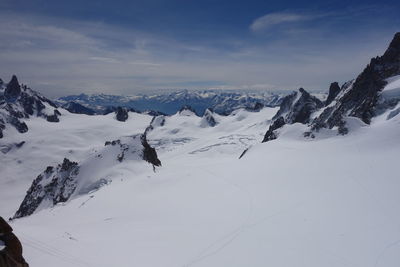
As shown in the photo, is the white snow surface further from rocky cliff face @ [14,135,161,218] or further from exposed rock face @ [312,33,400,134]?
exposed rock face @ [312,33,400,134]

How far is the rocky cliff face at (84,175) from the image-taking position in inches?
1982

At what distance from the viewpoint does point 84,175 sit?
2080 inches

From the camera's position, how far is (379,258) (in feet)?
48.6

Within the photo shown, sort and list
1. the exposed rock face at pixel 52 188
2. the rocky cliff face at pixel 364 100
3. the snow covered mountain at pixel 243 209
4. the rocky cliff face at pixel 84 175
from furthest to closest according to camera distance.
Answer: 1. the rocky cliff face at pixel 364 100
2. the exposed rock face at pixel 52 188
3. the rocky cliff face at pixel 84 175
4. the snow covered mountain at pixel 243 209

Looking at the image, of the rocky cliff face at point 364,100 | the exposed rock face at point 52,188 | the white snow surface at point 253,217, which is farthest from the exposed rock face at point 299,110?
the exposed rock face at point 52,188

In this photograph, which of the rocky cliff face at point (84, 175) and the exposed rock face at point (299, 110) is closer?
the rocky cliff face at point (84, 175)

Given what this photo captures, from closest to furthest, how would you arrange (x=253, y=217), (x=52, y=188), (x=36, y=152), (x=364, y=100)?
(x=253, y=217) → (x=52, y=188) → (x=364, y=100) → (x=36, y=152)

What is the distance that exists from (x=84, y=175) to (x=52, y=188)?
1034 centimetres

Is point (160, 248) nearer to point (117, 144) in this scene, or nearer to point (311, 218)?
point (311, 218)

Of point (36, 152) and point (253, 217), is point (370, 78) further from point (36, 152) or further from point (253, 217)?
point (36, 152)

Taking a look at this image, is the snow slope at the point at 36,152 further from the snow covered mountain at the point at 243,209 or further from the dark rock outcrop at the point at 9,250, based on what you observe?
the dark rock outcrop at the point at 9,250

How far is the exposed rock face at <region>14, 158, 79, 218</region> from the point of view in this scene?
52.9m

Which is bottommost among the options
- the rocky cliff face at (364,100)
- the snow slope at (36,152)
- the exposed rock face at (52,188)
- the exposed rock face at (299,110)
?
the snow slope at (36,152)

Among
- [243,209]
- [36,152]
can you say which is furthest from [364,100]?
[36,152]
